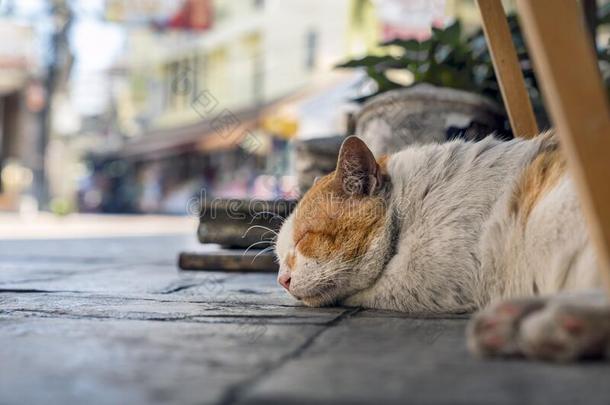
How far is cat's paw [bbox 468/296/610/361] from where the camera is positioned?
1341mm

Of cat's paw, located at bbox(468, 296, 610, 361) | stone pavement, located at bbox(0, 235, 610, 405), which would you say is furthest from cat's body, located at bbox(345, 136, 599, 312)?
cat's paw, located at bbox(468, 296, 610, 361)

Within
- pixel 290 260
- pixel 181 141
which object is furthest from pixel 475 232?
pixel 181 141

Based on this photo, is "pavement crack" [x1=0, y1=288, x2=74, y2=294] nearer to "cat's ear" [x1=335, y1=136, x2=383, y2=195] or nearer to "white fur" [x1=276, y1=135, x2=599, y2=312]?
"white fur" [x1=276, y1=135, x2=599, y2=312]

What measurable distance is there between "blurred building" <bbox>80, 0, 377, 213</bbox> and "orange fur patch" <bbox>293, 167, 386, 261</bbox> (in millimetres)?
9202

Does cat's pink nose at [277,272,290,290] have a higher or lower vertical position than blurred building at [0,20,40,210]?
lower

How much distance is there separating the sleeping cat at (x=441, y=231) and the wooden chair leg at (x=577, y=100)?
13.2 inches

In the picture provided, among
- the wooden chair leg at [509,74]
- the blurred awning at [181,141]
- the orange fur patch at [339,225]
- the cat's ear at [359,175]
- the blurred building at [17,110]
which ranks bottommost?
the orange fur patch at [339,225]

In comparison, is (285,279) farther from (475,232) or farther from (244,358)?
(244,358)

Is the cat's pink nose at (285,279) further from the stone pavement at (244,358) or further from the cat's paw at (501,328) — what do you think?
the cat's paw at (501,328)

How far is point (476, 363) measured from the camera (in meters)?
1.38

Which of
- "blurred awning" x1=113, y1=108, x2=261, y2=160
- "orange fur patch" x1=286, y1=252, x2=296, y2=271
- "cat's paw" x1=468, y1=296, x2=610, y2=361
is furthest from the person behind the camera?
"blurred awning" x1=113, y1=108, x2=261, y2=160

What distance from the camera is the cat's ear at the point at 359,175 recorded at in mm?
2291

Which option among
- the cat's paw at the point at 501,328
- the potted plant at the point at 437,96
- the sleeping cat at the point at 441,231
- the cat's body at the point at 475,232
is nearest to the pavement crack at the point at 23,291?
the sleeping cat at the point at 441,231

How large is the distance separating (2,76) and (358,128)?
19.7 meters
